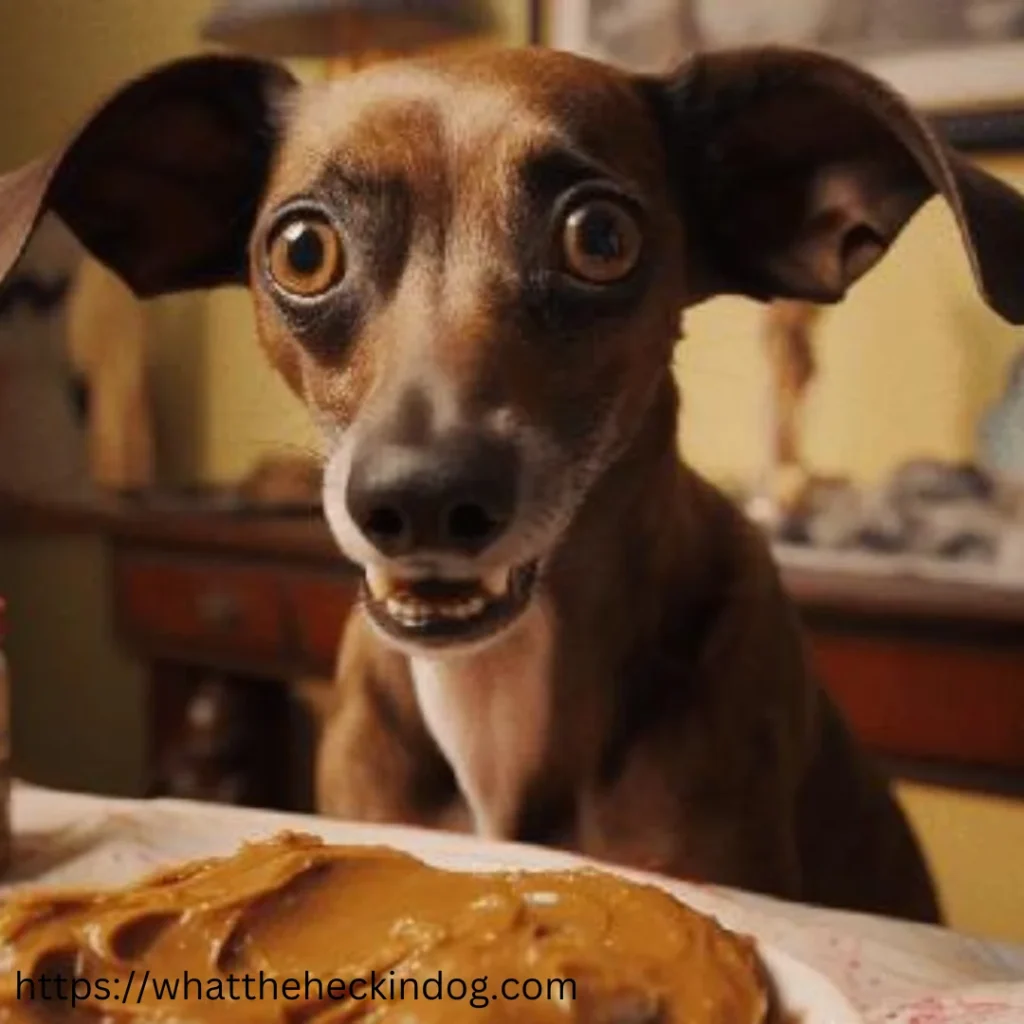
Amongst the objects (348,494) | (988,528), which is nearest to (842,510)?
(988,528)

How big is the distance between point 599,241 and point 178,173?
→ 26 cm

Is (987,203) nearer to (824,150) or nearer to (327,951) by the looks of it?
(824,150)

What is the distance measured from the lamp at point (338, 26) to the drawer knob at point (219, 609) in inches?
22.5

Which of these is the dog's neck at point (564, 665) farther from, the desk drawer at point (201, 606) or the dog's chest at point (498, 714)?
the desk drawer at point (201, 606)

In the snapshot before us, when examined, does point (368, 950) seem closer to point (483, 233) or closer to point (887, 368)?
point (483, 233)

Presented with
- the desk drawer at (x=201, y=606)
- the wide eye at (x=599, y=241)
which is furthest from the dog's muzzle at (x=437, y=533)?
the desk drawer at (x=201, y=606)

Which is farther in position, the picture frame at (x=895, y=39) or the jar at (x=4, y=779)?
the picture frame at (x=895, y=39)

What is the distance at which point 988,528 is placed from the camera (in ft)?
4.70

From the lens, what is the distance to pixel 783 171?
0.89 meters

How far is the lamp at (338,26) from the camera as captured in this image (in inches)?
64.3

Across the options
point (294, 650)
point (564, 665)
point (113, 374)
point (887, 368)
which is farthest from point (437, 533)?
point (113, 374)

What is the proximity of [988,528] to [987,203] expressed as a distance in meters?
0.74

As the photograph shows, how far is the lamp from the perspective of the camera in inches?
64.3

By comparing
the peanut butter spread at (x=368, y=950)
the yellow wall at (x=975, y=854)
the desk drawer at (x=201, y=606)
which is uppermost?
the peanut butter spread at (x=368, y=950)
